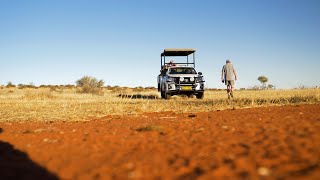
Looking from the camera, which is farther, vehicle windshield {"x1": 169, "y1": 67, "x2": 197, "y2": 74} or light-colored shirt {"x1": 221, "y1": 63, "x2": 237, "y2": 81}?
vehicle windshield {"x1": 169, "y1": 67, "x2": 197, "y2": 74}

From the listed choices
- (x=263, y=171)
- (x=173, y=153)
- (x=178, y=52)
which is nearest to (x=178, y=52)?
(x=178, y=52)

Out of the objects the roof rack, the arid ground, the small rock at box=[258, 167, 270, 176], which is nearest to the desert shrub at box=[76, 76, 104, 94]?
the roof rack

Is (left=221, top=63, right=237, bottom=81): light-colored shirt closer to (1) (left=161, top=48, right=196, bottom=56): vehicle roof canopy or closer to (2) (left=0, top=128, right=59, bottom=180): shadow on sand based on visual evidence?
(1) (left=161, top=48, right=196, bottom=56): vehicle roof canopy

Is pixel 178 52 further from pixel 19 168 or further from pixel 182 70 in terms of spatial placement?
pixel 19 168

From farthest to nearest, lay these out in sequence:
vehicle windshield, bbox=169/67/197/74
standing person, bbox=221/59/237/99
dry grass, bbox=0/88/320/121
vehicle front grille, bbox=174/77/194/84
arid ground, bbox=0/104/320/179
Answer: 1. vehicle windshield, bbox=169/67/197/74
2. vehicle front grille, bbox=174/77/194/84
3. standing person, bbox=221/59/237/99
4. dry grass, bbox=0/88/320/121
5. arid ground, bbox=0/104/320/179

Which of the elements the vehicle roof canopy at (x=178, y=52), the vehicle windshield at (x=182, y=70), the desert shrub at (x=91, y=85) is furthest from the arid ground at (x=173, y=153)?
the desert shrub at (x=91, y=85)

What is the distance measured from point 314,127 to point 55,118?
635 cm

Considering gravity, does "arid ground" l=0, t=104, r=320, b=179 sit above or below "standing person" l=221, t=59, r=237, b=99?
below

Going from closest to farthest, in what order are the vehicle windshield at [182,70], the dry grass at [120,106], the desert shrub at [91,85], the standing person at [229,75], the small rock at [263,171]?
the small rock at [263,171]
the dry grass at [120,106]
the standing person at [229,75]
the vehicle windshield at [182,70]
the desert shrub at [91,85]

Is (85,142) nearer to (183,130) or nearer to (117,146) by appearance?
(117,146)

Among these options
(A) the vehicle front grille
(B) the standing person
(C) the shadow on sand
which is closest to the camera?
(C) the shadow on sand

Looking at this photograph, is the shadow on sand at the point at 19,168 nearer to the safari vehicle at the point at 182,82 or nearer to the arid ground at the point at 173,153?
the arid ground at the point at 173,153

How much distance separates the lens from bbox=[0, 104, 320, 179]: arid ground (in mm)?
3184

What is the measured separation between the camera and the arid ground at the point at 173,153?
125 inches
